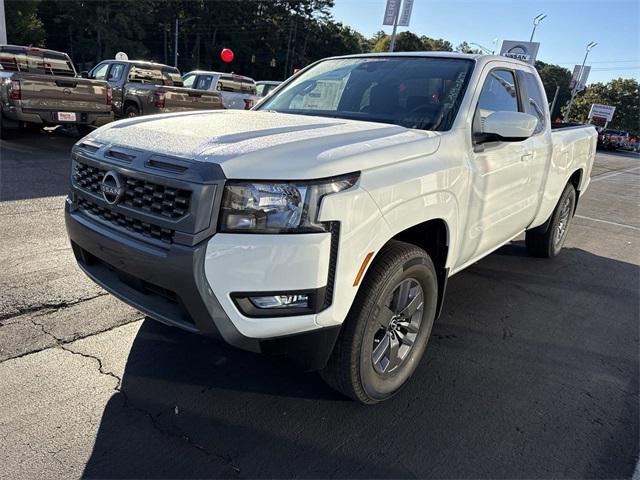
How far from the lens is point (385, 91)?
135 inches

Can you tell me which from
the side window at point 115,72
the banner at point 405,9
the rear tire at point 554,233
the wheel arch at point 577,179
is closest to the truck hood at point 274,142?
the rear tire at point 554,233

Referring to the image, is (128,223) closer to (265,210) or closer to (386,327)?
(265,210)

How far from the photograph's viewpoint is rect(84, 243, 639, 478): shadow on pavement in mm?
2268

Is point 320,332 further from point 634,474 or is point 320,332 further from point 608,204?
point 608,204

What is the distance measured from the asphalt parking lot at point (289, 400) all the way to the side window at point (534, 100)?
1644mm

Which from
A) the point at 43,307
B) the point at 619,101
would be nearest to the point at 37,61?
the point at 43,307

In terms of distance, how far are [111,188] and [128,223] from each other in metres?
0.20

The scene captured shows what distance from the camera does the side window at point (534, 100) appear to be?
4184 mm

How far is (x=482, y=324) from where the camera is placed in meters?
3.82

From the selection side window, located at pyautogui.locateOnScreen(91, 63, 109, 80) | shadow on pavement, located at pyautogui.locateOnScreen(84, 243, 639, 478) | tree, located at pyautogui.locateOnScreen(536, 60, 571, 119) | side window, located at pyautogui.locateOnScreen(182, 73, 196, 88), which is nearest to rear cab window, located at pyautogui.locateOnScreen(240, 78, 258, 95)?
side window, located at pyautogui.locateOnScreen(182, 73, 196, 88)

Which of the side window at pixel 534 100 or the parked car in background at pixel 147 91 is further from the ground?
the side window at pixel 534 100

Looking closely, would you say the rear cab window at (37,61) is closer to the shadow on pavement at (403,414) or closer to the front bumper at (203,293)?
the shadow on pavement at (403,414)

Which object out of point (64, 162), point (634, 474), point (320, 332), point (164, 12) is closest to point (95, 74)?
point (64, 162)

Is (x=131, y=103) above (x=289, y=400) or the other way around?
above
